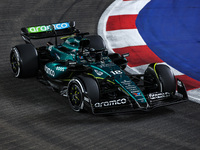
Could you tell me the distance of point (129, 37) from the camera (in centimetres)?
1020

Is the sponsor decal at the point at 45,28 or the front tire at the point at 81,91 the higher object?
the sponsor decal at the point at 45,28

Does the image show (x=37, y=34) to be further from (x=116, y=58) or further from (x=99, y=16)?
(x=99, y=16)

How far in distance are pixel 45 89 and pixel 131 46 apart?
3169mm

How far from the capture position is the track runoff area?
795 cm

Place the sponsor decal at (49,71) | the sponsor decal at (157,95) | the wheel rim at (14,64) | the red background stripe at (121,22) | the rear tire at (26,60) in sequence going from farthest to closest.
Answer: the red background stripe at (121,22)
the wheel rim at (14,64)
the rear tire at (26,60)
the sponsor decal at (49,71)
the sponsor decal at (157,95)

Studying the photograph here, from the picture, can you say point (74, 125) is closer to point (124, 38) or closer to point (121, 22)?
point (124, 38)

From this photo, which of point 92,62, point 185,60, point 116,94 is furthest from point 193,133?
point 185,60

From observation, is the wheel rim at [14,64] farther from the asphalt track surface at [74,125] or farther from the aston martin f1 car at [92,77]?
the asphalt track surface at [74,125]

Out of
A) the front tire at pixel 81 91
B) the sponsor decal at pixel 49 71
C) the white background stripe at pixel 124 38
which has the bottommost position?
the front tire at pixel 81 91

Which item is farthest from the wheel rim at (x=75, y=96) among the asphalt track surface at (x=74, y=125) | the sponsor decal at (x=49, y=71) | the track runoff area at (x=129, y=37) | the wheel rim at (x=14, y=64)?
the track runoff area at (x=129, y=37)

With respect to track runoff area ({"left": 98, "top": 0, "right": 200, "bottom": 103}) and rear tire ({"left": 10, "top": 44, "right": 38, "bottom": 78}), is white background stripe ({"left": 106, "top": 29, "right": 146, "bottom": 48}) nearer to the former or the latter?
track runoff area ({"left": 98, "top": 0, "right": 200, "bottom": 103})

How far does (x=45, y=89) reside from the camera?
288 inches

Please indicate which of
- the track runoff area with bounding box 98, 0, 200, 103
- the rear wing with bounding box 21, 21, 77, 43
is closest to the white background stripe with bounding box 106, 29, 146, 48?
the track runoff area with bounding box 98, 0, 200, 103

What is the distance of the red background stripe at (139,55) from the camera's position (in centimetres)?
868
